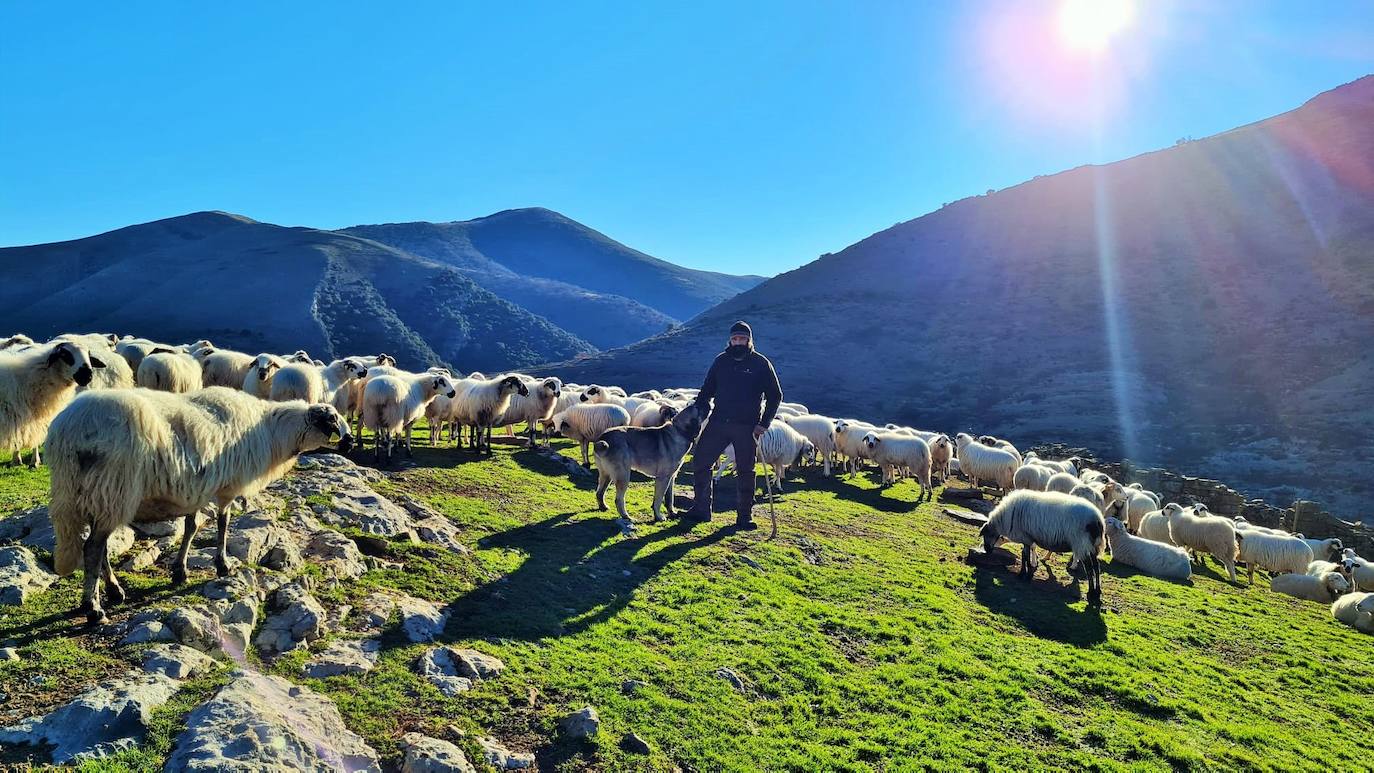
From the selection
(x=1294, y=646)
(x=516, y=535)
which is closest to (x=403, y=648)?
(x=516, y=535)

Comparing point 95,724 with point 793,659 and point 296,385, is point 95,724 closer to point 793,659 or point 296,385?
point 793,659

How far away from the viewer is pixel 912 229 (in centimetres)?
11744

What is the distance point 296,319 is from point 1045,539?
132101 millimetres

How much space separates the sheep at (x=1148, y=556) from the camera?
15.4 metres

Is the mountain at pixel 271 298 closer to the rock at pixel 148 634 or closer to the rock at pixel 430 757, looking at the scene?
the rock at pixel 148 634

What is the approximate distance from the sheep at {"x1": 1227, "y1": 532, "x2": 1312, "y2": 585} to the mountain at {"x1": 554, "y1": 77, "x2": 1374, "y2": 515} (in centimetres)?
2736

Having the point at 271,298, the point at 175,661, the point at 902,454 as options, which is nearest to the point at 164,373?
the point at 175,661

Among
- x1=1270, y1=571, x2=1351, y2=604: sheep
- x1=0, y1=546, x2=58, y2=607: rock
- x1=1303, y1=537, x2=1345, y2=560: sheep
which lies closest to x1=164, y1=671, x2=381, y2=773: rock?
x1=0, y1=546, x2=58, y2=607: rock

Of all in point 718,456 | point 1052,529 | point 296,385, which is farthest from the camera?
point 296,385

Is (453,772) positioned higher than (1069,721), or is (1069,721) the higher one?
(453,772)

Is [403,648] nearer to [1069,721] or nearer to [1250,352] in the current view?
[1069,721]

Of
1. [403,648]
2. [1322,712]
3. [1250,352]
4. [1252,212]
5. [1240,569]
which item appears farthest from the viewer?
[1252,212]

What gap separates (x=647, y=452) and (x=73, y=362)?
377 inches

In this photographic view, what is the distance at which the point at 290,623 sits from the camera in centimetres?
617
